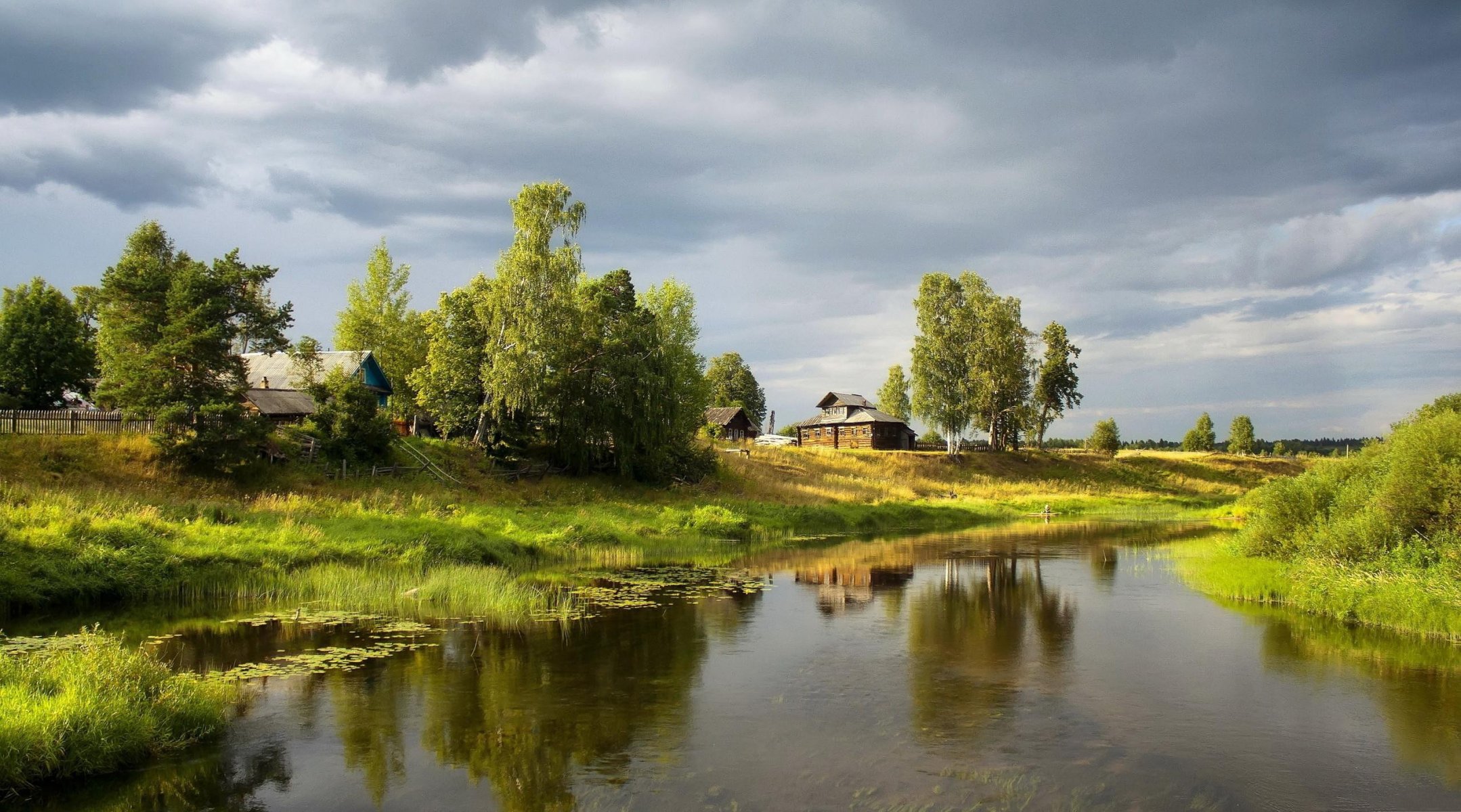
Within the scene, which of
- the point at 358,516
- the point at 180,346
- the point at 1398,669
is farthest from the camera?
the point at 180,346

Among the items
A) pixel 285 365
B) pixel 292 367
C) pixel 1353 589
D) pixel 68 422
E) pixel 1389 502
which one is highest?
pixel 285 365

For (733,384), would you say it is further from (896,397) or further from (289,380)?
(289,380)

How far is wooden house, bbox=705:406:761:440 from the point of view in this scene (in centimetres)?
8625

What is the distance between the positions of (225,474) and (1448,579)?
39180mm

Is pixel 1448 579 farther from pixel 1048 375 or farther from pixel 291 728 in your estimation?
pixel 1048 375

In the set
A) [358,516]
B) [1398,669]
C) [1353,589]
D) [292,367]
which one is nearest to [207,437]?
[358,516]

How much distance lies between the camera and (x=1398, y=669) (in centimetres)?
1633

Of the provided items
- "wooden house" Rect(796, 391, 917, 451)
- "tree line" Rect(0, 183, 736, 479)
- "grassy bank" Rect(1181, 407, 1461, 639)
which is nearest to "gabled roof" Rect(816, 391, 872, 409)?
"wooden house" Rect(796, 391, 917, 451)

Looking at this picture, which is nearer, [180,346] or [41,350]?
[180,346]

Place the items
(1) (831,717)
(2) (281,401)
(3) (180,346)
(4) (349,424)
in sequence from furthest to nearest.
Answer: (2) (281,401)
(4) (349,424)
(3) (180,346)
(1) (831,717)

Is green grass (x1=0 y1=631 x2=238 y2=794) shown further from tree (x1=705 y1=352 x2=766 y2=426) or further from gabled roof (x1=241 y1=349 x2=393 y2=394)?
tree (x1=705 y1=352 x2=766 y2=426)

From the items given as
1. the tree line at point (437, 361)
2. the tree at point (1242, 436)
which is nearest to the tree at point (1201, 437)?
the tree at point (1242, 436)

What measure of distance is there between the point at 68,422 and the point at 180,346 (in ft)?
22.0

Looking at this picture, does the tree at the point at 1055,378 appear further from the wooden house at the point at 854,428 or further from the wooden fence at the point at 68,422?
the wooden fence at the point at 68,422
